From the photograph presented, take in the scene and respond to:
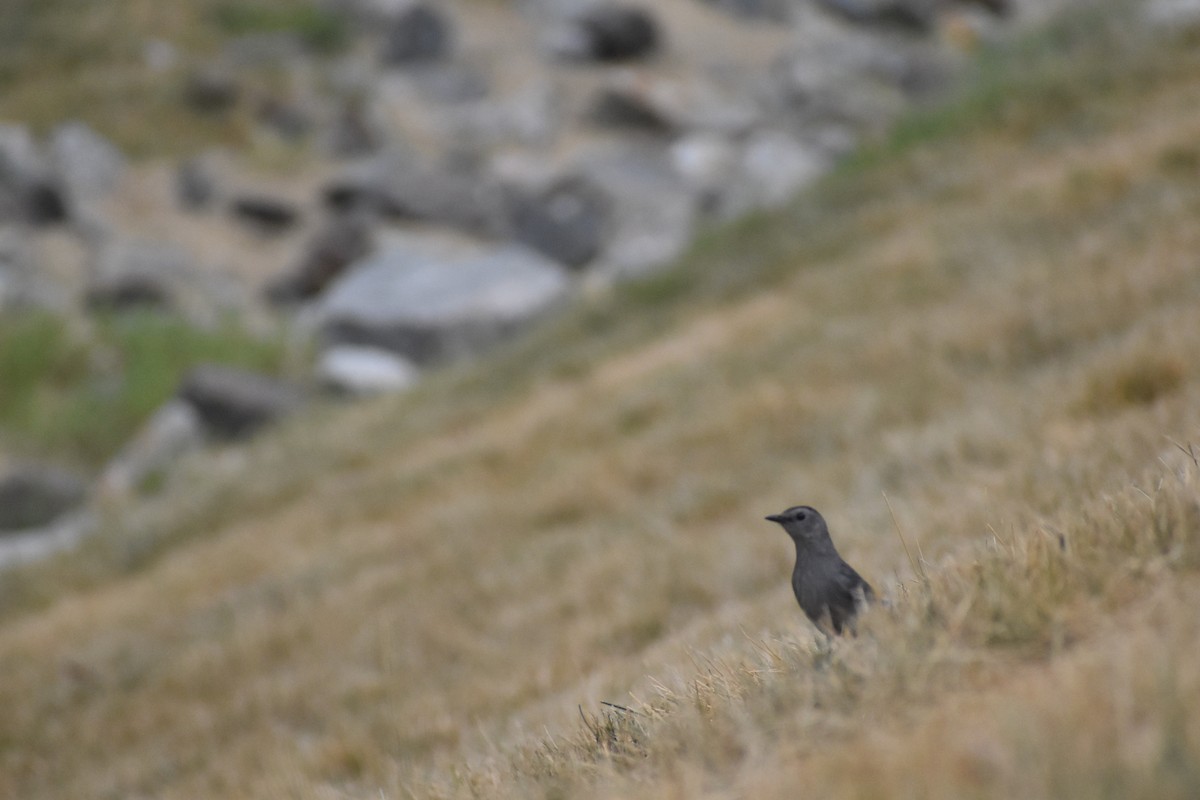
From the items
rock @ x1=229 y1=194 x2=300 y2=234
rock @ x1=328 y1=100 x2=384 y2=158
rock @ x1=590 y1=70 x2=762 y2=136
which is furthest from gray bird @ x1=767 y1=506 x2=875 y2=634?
rock @ x1=328 y1=100 x2=384 y2=158

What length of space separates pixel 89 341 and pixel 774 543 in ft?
36.9

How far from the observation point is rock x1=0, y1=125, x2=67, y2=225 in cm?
1670

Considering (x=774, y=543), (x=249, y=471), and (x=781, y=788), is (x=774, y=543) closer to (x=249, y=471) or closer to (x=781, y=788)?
(x=781, y=788)

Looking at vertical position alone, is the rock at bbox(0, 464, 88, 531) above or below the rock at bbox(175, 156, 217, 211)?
below

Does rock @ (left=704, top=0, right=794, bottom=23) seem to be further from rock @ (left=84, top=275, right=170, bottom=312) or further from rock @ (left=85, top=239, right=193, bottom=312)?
rock @ (left=84, top=275, right=170, bottom=312)

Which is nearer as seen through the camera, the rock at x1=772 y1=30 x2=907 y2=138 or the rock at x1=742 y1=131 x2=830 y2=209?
the rock at x1=742 y1=131 x2=830 y2=209

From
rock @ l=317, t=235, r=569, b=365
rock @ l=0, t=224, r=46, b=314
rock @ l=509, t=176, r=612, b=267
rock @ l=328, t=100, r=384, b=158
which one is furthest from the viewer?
rock @ l=328, t=100, r=384, b=158

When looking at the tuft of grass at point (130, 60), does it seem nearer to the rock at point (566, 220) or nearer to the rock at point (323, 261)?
the rock at point (323, 261)

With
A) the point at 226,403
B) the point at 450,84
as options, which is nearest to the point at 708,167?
the point at 450,84

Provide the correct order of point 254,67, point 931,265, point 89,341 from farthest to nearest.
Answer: point 254,67, point 89,341, point 931,265

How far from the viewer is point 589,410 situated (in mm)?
6652

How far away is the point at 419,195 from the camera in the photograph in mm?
16547

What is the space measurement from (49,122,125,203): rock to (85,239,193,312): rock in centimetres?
248

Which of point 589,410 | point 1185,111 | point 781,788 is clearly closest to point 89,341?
point 589,410
